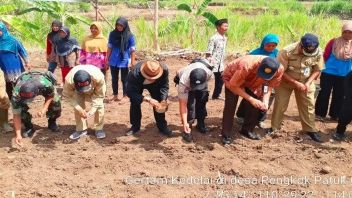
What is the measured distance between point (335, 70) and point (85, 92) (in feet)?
9.77

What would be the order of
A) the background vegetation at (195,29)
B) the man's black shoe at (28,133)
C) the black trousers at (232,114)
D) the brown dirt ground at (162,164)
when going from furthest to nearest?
the background vegetation at (195,29)
the man's black shoe at (28,133)
the black trousers at (232,114)
the brown dirt ground at (162,164)

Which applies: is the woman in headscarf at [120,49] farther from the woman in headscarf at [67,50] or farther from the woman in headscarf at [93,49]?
the woman in headscarf at [67,50]

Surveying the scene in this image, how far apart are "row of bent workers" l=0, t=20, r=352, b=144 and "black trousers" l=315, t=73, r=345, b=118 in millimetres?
15

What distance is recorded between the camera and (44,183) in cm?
398

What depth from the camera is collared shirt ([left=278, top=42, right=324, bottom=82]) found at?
4527 mm

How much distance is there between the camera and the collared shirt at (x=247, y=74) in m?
4.21

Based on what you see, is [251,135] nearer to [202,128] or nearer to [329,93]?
[202,128]

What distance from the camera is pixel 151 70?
4.27 meters

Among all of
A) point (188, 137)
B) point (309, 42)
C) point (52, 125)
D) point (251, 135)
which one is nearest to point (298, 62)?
point (309, 42)

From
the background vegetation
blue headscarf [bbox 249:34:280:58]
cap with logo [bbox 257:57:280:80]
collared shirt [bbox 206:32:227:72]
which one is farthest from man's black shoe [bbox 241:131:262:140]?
the background vegetation

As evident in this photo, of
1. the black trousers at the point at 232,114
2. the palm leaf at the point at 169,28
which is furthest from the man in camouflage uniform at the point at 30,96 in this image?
the palm leaf at the point at 169,28

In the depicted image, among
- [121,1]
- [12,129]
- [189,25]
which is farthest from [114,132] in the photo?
[121,1]

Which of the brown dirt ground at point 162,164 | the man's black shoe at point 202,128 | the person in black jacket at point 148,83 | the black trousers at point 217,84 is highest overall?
the person in black jacket at point 148,83

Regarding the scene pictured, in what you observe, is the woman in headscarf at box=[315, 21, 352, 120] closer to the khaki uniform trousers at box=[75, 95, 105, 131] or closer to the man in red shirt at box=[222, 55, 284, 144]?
the man in red shirt at box=[222, 55, 284, 144]
